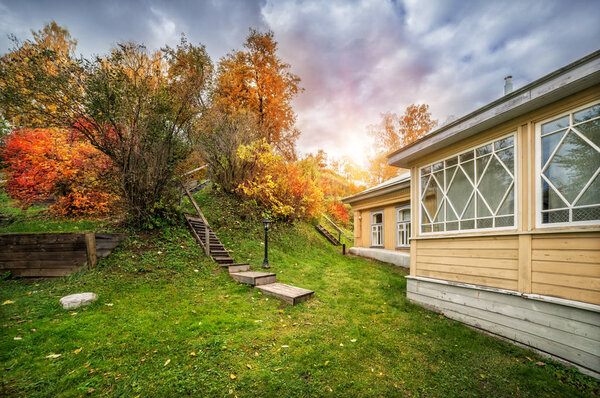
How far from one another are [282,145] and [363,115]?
8625mm

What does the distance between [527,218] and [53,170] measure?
522 inches

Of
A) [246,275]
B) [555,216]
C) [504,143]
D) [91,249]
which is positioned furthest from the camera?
[246,275]

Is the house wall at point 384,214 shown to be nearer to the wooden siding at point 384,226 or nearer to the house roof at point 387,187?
the wooden siding at point 384,226

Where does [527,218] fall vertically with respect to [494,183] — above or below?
below

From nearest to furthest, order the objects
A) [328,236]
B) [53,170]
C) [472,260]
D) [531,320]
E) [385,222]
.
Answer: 1. [531,320]
2. [472,260]
3. [53,170]
4. [385,222]
5. [328,236]

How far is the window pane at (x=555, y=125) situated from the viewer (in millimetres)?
3090

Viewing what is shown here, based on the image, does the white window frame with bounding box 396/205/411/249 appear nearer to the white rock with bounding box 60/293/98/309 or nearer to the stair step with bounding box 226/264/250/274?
the stair step with bounding box 226/264/250/274

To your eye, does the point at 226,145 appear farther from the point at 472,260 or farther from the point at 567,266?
the point at 567,266

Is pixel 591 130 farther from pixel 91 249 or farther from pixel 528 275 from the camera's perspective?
pixel 91 249

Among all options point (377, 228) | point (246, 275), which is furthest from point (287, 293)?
point (377, 228)

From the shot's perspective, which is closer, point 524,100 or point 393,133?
point 524,100

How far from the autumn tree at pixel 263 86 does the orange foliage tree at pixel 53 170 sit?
25.6ft

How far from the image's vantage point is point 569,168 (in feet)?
9.88

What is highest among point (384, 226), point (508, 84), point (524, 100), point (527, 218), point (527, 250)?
point (508, 84)
